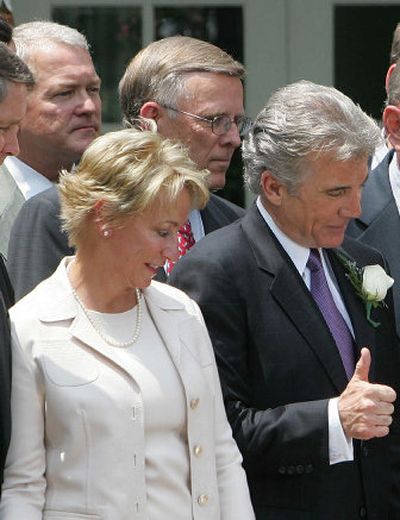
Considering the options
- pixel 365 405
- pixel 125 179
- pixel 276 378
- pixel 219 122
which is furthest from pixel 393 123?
pixel 125 179

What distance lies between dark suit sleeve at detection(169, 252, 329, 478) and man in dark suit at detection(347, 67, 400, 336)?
774mm

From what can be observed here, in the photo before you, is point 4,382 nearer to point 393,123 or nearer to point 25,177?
point 25,177

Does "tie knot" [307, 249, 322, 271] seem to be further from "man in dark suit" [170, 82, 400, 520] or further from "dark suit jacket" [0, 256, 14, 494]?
"dark suit jacket" [0, 256, 14, 494]

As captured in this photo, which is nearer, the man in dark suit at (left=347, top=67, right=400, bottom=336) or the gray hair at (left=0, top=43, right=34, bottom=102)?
the gray hair at (left=0, top=43, right=34, bottom=102)

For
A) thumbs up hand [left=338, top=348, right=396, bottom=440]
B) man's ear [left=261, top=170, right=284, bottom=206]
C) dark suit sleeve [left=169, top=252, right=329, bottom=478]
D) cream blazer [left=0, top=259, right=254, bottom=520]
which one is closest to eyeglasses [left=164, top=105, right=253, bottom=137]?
man's ear [left=261, top=170, right=284, bottom=206]

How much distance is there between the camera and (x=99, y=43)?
7.03 metres

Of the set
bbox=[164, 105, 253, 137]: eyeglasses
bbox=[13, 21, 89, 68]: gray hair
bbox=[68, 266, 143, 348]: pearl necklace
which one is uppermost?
bbox=[13, 21, 89, 68]: gray hair

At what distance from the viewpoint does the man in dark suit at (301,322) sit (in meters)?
4.05

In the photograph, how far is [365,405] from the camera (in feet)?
12.8

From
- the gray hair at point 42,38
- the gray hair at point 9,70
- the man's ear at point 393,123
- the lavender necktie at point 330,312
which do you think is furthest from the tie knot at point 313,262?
the gray hair at point 42,38

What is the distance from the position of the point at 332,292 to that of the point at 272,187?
1.17 feet

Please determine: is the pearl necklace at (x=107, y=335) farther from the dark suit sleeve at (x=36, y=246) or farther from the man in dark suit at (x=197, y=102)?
the man in dark suit at (x=197, y=102)

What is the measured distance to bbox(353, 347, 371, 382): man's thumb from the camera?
3.93m

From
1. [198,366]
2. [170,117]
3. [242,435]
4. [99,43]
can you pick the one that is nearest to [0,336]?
[198,366]
